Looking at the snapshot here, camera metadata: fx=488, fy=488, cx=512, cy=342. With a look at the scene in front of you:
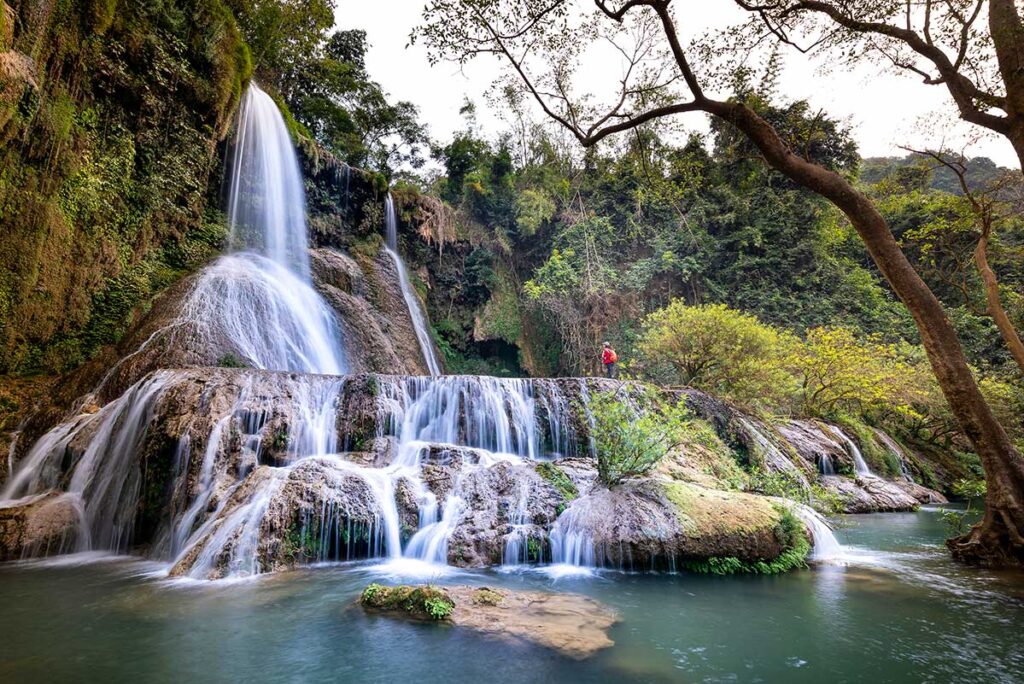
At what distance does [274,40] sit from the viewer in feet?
58.1

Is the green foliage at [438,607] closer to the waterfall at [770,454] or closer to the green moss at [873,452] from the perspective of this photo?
the waterfall at [770,454]

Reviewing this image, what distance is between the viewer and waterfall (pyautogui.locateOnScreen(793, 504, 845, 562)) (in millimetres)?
6578

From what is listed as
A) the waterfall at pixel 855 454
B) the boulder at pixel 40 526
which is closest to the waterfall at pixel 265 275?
the boulder at pixel 40 526

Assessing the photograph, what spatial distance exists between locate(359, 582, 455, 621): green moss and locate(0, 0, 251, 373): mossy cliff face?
883 centimetres

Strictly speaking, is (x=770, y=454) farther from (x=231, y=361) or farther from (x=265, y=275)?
(x=265, y=275)

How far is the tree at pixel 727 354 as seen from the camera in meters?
13.8

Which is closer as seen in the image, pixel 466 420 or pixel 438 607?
pixel 438 607

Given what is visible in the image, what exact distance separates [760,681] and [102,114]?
1401 centimetres

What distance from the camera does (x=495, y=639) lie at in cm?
375

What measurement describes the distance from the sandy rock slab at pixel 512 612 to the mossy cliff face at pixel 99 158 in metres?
8.99

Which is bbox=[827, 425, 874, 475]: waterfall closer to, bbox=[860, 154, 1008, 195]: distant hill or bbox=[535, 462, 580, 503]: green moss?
Result: bbox=[535, 462, 580, 503]: green moss

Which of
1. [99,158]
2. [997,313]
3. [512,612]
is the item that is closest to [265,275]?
[99,158]

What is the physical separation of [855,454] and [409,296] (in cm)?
1459

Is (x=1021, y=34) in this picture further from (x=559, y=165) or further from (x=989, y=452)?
(x=559, y=165)
